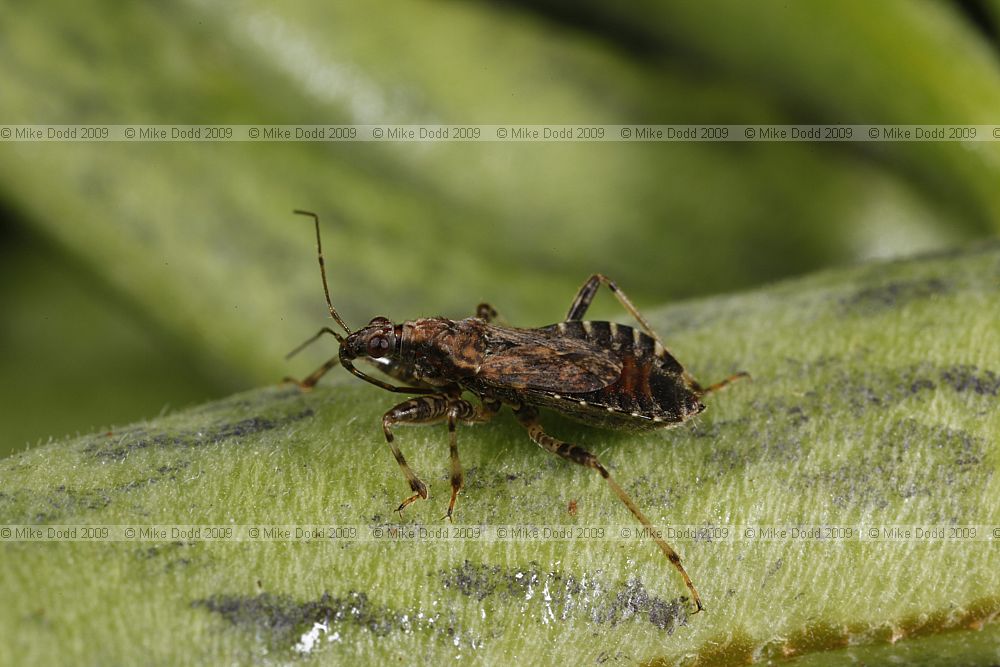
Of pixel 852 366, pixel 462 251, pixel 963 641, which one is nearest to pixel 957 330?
pixel 852 366

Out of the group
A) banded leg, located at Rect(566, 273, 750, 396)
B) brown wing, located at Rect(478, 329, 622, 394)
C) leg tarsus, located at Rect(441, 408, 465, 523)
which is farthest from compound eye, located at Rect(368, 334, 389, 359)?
banded leg, located at Rect(566, 273, 750, 396)

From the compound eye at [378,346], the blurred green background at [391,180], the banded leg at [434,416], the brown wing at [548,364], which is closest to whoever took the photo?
the banded leg at [434,416]

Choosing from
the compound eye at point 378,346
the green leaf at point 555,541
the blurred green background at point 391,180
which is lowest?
the green leaf at point 555,541

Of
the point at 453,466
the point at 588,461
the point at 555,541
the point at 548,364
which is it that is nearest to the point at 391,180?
the point at 548,364

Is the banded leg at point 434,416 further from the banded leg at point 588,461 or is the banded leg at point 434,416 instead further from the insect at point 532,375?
the banded leg at point 588,461

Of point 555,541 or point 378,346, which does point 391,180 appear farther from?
point 555,541

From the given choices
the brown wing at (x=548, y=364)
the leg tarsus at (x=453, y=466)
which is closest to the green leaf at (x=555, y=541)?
the leg tarsus at (x=453, y=466)

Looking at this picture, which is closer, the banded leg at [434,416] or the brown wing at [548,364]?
the banded leg at [434,416]
